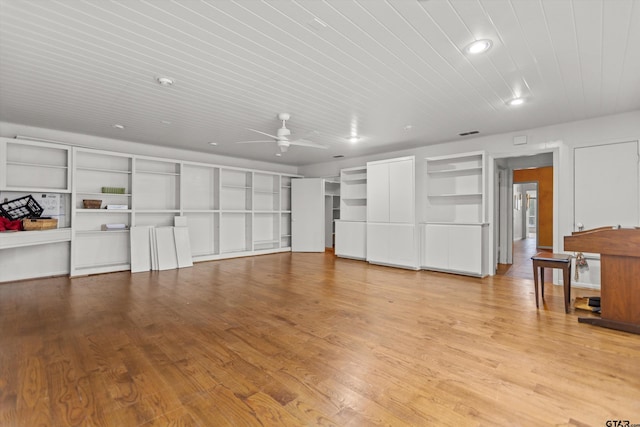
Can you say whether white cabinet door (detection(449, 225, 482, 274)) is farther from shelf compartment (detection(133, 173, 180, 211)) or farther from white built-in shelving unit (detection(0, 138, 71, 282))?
white built-in shelving unit (detection(0, 138, 71, 282))

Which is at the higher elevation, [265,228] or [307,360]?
[265,228]

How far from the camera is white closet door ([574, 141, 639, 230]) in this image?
4293 millimetres

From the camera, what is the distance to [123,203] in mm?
6219

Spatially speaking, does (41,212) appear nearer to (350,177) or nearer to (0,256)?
(0,256)

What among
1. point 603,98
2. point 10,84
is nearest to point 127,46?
point 10,84

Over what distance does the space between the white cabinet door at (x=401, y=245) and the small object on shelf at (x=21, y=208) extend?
661 centimetres

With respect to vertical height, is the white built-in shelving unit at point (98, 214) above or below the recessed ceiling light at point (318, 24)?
below

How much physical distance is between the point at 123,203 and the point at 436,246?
659 centimetres

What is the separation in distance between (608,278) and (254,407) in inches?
143

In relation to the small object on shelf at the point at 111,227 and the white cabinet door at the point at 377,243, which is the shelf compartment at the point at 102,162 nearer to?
the small object on shelf at the point at 111,227

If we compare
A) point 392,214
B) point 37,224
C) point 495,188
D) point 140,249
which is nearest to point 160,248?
point 140,249

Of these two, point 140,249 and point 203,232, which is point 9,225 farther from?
point 203,232

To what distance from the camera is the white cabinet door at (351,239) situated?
7344 mm

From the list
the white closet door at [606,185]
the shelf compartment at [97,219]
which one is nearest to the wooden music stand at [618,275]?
the white closet door at [606,185]
